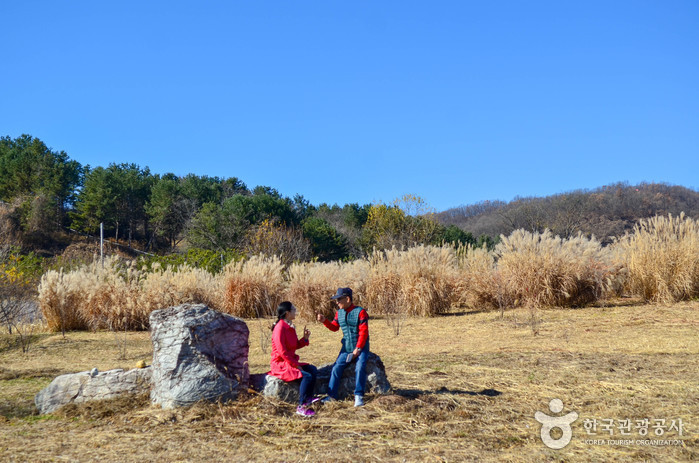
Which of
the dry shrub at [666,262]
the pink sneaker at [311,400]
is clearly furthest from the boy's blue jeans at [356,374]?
the dry shrub at [666,262]

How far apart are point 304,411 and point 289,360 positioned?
0.56 metres

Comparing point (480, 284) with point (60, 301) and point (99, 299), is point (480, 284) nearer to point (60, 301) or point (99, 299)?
point (99, 299)

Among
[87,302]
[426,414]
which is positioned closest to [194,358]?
[426,414]

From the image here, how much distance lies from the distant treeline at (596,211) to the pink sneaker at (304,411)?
3798 cm

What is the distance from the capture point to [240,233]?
1324 inches

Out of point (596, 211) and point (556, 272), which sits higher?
point (596, 211)

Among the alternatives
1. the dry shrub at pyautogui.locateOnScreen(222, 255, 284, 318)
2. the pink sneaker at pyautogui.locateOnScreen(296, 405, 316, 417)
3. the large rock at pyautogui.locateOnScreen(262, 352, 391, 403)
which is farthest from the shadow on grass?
the dry shrub at pyautogui.locateOnScreen(222, 255, 284, 318)

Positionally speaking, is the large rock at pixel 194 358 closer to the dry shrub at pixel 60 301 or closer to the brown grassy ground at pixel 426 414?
the brown grassy ground at pixel 426 414

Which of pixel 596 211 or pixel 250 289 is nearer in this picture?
pixel 250 289

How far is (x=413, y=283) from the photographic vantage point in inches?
554

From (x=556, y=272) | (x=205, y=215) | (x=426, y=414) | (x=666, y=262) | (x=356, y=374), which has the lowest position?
(x=426, y=414)

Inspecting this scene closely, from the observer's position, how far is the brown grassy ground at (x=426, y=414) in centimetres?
414

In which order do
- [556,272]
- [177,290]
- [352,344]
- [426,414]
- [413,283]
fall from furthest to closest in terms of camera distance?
[413,283] < [177,290] < [556,272] < [352,344] < [426,414]

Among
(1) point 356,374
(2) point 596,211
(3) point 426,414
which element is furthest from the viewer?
(2) point 596,211
